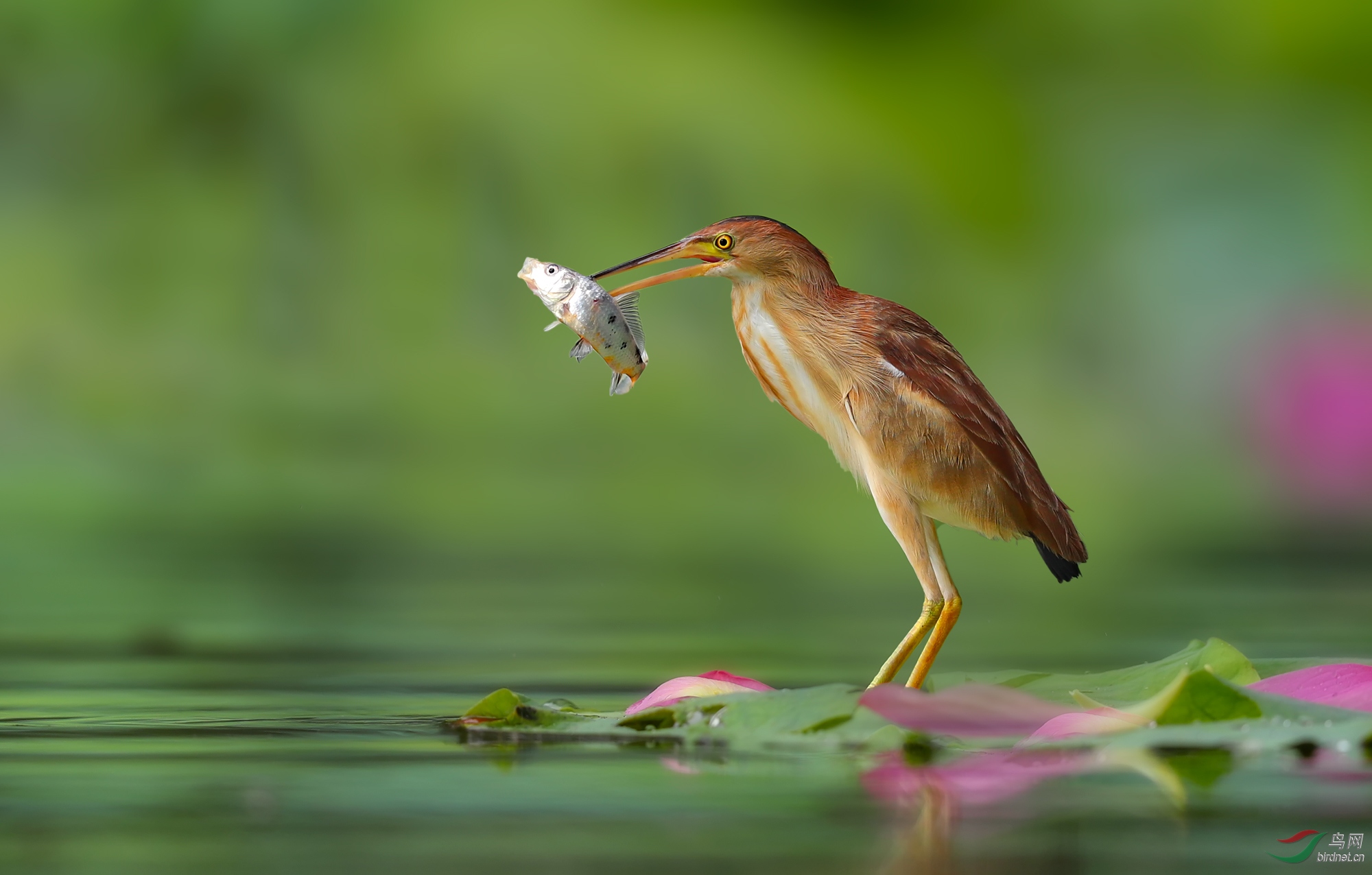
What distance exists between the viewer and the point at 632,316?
460cm

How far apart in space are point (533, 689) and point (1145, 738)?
5.95 feet

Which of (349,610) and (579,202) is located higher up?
(579,202)

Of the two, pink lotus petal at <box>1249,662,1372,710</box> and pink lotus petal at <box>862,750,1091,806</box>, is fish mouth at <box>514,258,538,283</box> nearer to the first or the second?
pink lotus petal at <box>862,750,1091,806</box>

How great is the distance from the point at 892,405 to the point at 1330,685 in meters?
1.18

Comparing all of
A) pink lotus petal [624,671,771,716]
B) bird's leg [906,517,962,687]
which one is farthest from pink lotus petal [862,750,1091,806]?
bird's leg [906,517,962,687]

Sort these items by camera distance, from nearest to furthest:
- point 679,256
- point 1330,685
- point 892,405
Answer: point 1330,685 < point 892,405 < point 679,256

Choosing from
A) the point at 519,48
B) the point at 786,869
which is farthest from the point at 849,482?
the point at 786,869

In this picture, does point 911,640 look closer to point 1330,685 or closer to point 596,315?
point 1330,685

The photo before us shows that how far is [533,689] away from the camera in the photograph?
15.9 feet

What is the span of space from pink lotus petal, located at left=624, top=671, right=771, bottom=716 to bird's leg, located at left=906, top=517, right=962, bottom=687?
1.37 feet

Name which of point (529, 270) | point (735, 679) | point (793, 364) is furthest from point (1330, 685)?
point (529, 270)

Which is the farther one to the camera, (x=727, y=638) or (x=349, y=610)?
(x=349, y=610)

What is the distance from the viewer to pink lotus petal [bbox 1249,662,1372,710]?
404 centimetres

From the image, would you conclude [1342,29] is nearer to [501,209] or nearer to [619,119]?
[619,119]
